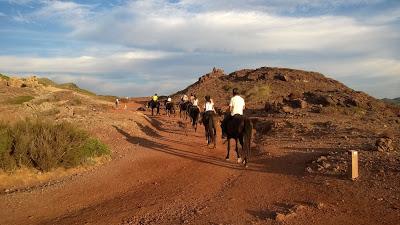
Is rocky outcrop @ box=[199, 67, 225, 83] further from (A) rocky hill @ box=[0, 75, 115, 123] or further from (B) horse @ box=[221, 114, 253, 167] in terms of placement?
(B) horse @ box=[221, 114, 253, 167]

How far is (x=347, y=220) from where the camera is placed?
330 inches

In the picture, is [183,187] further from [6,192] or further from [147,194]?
[6,192]

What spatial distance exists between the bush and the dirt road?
83 centimetres

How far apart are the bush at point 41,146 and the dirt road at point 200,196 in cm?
83

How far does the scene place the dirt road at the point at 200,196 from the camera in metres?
8.90

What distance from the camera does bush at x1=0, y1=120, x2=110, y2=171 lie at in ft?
44.2

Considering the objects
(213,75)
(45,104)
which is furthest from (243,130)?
(213,75)

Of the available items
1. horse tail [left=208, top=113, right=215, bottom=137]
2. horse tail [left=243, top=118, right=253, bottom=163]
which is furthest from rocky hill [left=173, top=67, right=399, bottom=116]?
horse tail [left=243, top=118, right=253, bottom=163]

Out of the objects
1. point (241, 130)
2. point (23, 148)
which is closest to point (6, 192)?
point (23, 148)

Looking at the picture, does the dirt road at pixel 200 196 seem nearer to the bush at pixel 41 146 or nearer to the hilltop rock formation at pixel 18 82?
the bush at pixel 41 146

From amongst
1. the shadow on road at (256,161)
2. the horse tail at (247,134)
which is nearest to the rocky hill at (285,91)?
the shadow on road at (256,161)

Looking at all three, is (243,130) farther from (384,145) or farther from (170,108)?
(170,108)

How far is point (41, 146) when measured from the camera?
1366cm

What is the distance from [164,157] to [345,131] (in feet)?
28.2
